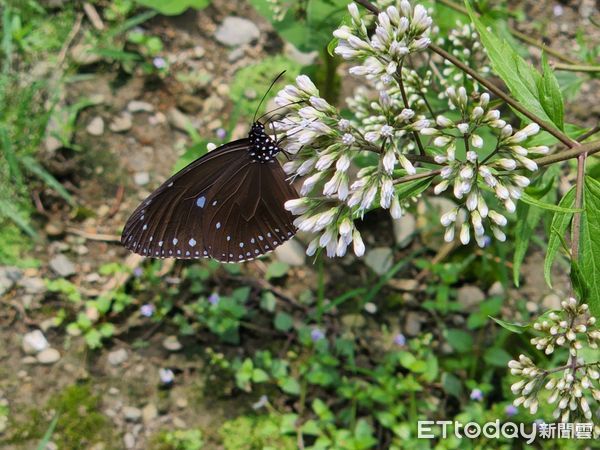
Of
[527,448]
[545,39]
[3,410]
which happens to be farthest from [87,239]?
[545,39]

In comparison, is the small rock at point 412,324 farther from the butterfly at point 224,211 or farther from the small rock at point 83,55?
the small rock at point 83,55

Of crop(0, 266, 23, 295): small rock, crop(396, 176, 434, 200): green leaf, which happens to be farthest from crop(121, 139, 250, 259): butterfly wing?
crop(0, 266, 23, 295): small rock

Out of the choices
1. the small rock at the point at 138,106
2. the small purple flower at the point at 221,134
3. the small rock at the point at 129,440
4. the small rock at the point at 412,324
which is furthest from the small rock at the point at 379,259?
the small rock at the point at 138,106

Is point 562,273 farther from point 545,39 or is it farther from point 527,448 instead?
point 545,39

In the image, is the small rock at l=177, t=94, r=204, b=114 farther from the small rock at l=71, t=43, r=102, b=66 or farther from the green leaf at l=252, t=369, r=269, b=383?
the green leaf at l=252, t=369, r=269, b=383

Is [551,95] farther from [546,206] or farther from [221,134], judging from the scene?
[221,134]

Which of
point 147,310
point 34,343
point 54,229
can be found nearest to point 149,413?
point 147,310
